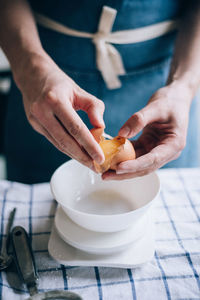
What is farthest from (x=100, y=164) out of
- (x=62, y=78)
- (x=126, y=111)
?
(x=126, y=111)

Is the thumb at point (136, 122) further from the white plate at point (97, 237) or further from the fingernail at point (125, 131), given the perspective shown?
the white plate at point (97, 237)

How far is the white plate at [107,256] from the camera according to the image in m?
0.56

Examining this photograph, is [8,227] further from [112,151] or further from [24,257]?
[112,151]

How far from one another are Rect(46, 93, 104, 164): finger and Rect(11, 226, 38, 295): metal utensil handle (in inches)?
8.6

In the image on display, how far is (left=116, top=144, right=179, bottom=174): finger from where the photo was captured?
1.88 ft

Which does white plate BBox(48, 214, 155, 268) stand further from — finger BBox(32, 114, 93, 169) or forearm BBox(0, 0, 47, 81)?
forearm BBox(0, 0, 47, 81)

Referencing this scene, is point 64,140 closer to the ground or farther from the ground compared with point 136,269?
farther from the ground

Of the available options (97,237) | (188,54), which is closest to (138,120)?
(97,237)

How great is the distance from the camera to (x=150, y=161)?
1.94 ft

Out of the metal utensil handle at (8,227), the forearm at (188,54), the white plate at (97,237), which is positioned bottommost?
the metal utensil handle at (8,227)

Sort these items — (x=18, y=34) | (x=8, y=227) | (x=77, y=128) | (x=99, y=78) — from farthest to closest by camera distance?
(x=99, y=78) < (x=18, y=34) < (x=8, y=227) < (x=77, y=128)

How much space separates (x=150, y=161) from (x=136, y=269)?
209 millimetres

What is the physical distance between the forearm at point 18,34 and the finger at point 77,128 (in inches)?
8.7

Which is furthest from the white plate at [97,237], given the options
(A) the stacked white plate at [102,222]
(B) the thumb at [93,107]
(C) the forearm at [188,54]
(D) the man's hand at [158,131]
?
(C) the forearm at [188,54]
